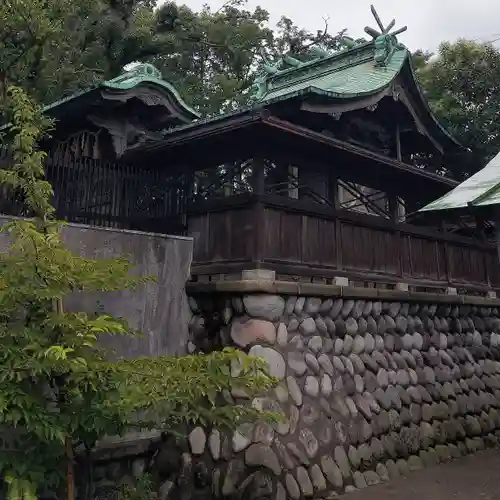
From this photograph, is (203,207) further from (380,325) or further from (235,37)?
(235,37)

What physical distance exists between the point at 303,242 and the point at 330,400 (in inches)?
99.2

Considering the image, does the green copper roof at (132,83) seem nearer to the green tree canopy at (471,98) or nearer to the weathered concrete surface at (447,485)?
the weathered concrete surface at (447,485)

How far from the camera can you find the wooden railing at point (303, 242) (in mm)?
8125

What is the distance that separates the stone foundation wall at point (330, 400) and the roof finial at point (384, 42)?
5579 millimetres

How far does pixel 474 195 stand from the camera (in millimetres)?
7684

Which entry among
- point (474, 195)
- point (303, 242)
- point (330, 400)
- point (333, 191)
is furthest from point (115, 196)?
point (474, 195)

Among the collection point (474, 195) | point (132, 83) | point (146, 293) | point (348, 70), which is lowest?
point (146, 293)

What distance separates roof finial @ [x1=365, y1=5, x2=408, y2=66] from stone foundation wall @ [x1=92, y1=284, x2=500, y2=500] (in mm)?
5579

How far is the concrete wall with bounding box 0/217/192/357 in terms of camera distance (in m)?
7.28

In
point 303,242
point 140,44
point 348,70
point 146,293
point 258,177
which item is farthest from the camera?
point 140,44

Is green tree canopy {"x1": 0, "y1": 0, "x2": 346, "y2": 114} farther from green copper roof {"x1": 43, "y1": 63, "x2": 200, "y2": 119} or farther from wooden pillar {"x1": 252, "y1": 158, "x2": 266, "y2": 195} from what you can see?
wooden pillar {"x1": 252, "y1": 158, "x2": 266, "y2": 195}

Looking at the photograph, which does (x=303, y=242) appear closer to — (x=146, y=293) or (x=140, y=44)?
(x=146, y=293)

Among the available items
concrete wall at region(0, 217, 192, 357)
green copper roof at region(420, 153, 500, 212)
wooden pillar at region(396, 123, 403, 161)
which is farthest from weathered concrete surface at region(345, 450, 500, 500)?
wooden pillar at region(396, 123, 403, 161)

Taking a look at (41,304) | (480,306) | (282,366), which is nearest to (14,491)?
(41,304)
